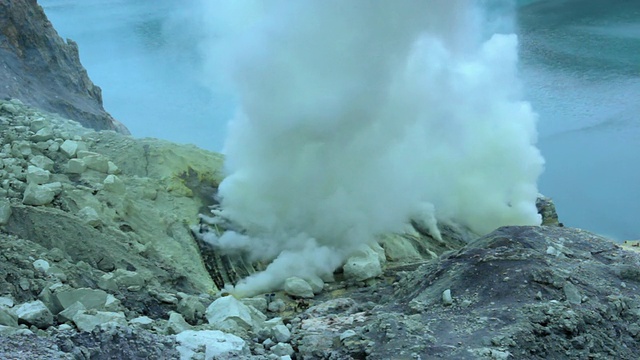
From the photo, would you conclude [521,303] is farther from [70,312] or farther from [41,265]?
[41,265]

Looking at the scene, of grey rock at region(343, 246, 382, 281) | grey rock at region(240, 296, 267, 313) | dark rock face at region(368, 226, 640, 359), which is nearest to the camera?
dark rock face at region(368, 226, 640, 359)

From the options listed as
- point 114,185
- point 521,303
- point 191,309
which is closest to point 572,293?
point 521,303

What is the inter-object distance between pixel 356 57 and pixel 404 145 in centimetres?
230

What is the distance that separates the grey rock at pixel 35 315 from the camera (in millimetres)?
4641

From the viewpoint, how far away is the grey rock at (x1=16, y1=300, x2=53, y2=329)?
15.2ft

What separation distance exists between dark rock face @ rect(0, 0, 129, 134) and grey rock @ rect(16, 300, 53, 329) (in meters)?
6.70

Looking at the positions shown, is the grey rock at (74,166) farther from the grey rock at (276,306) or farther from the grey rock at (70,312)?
the grey rock at (70,312)

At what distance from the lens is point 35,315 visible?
467cm

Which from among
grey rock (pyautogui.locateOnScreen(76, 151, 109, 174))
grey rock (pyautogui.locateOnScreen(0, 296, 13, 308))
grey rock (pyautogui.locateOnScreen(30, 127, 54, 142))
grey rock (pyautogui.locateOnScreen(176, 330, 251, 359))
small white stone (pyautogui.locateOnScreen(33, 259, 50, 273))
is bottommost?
grey rock (pyautogui.locateOnScreen(176, 330, 251, 359))

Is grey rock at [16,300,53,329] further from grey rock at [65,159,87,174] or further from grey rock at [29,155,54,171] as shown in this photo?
grey rock at [65,159,87,174]

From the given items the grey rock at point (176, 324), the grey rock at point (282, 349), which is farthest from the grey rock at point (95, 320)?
the grey rock at point (282, 349)

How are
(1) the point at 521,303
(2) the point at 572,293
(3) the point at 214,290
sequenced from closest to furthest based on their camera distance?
(1) the point at 521,303 → (2) the point at 572,293 → (3) the point at 214,290

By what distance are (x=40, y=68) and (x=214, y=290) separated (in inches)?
237

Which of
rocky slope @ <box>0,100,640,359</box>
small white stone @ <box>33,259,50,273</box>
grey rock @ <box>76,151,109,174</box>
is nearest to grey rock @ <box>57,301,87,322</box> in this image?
rocky slope @ <box>0,100,640,359</box>
